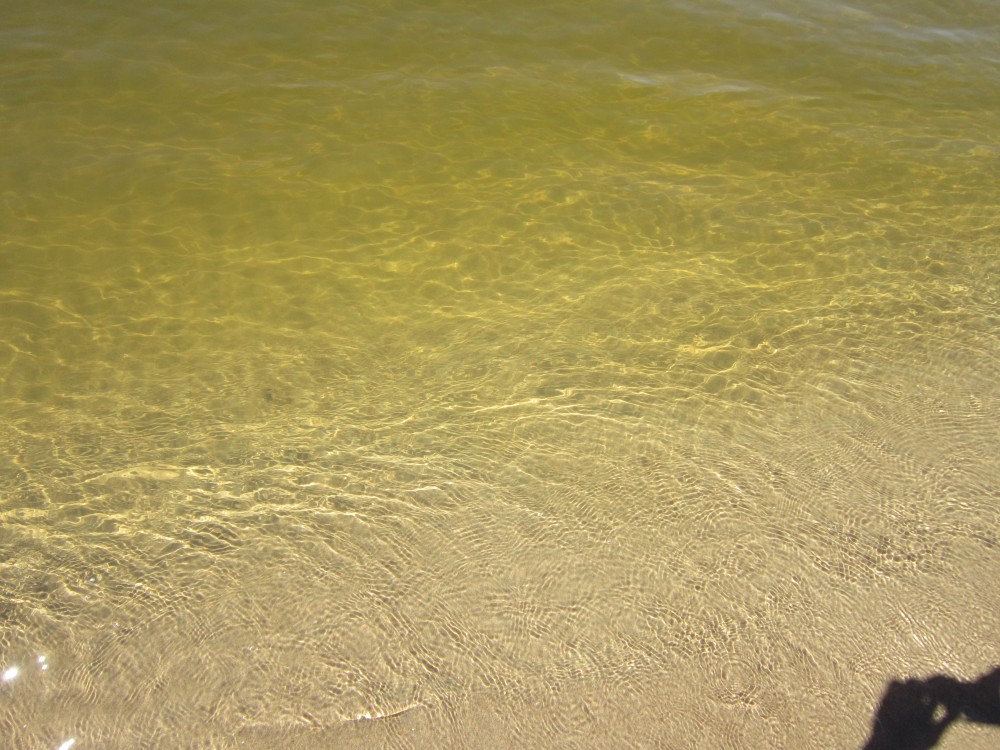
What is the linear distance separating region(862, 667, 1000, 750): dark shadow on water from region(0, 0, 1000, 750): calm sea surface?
5 cm

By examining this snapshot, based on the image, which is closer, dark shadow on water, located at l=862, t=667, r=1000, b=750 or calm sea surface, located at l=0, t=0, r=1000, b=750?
dark shadow on water, located at l=862, t=667, r=1000, b=750

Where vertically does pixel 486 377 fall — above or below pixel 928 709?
above

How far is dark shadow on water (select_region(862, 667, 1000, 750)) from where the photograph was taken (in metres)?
2.45

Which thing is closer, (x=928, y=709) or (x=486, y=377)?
(x=928, y=709)

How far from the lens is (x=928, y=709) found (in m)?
2.51

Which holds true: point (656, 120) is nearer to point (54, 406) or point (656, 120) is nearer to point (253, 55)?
point (253, 55)

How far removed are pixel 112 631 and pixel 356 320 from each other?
6.06 feet

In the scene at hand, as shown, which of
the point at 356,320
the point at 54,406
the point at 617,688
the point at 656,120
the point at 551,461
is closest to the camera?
the point at 617,688

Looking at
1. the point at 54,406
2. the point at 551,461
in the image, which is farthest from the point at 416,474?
the point at 54,406

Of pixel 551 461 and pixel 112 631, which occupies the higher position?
pixel 551 461

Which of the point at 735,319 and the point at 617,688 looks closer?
the point at 617,688

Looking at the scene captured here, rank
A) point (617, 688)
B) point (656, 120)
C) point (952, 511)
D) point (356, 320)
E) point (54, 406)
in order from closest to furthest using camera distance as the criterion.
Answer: point (617, 688) < point (952, 511) < point (54, 406) < point (356, 320) < point (656, 120)

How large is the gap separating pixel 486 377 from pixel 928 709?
2.10 m

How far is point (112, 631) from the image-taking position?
8.88ft
